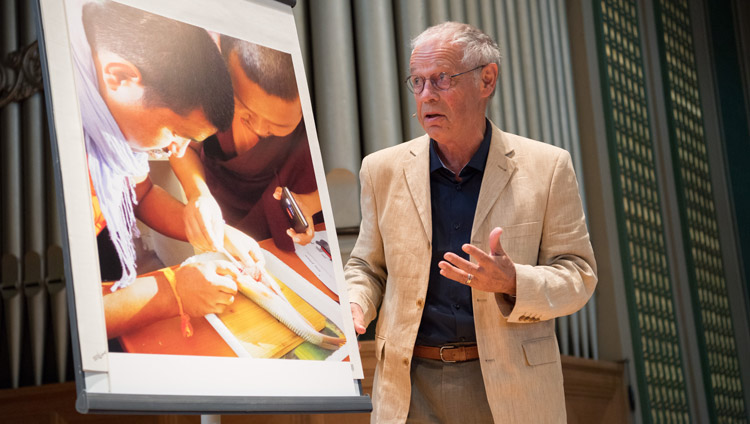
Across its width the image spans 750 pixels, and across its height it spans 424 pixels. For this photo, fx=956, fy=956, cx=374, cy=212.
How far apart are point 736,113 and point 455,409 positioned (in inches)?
174

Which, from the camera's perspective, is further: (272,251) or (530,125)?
(530,125)

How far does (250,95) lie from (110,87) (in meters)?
0.38

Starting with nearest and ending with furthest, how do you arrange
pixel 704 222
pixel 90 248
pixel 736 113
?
pixel 90 248
pixel 704 222
pixel 736 113

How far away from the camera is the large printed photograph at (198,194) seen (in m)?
1.71

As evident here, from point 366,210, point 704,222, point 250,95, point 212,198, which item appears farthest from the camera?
point 704,222

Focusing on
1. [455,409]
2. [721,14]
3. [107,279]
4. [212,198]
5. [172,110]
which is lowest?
[455,409]

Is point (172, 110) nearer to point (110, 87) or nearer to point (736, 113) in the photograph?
point (110, 87)

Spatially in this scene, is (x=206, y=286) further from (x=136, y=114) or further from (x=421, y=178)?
(x=421, y=178)

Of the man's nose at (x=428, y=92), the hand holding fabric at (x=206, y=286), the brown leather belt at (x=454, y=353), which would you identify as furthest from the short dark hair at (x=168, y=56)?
the brown leather belt at (x=454, y=353)

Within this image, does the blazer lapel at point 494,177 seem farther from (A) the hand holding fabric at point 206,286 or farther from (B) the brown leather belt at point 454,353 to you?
(A) the hand holding fabric at point 206,286

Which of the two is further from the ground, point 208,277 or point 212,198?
point 212,198

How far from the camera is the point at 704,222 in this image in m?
5.53

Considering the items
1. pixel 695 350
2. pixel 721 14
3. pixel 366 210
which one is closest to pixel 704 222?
pixel 695 350

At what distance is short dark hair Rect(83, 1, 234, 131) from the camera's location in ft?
6.06
